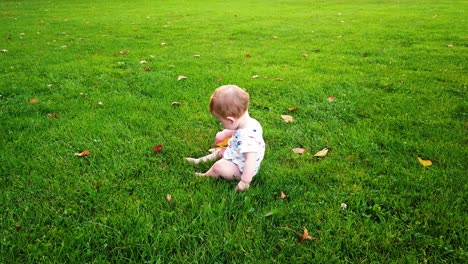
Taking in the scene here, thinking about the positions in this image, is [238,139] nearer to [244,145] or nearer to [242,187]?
[244,145]

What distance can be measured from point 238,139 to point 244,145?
108 mm

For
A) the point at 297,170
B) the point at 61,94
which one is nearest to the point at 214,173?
the point at 297,170

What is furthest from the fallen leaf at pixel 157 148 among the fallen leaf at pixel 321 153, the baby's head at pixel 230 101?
the fallen leaf at pixel 321 153

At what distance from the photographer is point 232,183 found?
275cm

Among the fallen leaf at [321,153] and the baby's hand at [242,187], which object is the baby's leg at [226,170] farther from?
the fallen leaf at [321,153]

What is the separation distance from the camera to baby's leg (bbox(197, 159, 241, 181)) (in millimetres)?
2732

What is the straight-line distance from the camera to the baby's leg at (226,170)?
108 inches

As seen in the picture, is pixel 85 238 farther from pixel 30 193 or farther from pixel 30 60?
pixel 30 60

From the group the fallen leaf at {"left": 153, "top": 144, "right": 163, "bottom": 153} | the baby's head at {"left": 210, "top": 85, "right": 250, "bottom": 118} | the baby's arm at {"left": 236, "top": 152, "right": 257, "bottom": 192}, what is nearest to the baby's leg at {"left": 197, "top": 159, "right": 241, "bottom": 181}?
the baby's arm at {"left": 236, "top": 152, "right": 257, "bottom": 192}

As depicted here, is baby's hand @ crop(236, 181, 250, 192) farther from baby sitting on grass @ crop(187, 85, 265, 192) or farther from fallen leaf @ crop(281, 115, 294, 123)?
fallen leaf @ crop(281, 115, 294, 123)

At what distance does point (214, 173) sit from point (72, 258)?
119 centimetres

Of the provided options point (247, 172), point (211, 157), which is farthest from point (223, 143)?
point (247, 172)

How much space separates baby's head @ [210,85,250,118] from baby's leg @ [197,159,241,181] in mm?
409

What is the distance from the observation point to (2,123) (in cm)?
378
